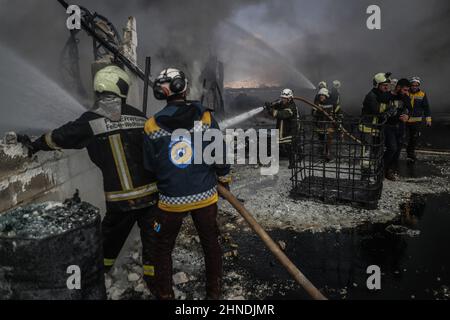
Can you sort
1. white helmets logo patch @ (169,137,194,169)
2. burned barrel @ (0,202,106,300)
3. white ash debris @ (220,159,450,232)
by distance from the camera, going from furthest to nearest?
white ash debris @ (220,159,450,232), white helmets logo patch @ (169,137,194,169), burned barrel @ (0,202,106,300)

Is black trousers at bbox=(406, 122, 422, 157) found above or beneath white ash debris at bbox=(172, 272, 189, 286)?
above

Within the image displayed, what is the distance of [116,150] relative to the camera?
297cm

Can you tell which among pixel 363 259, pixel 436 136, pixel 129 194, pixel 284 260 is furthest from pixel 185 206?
pixel 436 136

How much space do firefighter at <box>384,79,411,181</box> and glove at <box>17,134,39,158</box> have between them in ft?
19.4

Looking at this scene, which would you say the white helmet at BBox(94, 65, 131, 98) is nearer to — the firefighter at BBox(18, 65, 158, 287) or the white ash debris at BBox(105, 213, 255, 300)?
the firefighter at BBox(18, 65, 158, 287)

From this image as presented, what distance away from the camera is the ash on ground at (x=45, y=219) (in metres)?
2.29

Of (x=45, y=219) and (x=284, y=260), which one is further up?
(x=45, y=219)

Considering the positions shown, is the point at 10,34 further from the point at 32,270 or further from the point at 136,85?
the point at 32,270

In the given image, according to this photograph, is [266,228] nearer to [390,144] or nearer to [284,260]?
[284,260]

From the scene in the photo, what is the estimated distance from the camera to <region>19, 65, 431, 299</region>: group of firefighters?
279 cm

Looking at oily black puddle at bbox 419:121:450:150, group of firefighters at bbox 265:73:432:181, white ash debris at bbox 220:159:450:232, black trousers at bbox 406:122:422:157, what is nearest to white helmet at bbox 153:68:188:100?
white ash debris at bbox 220:159:450:232

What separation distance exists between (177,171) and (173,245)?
711 mm
